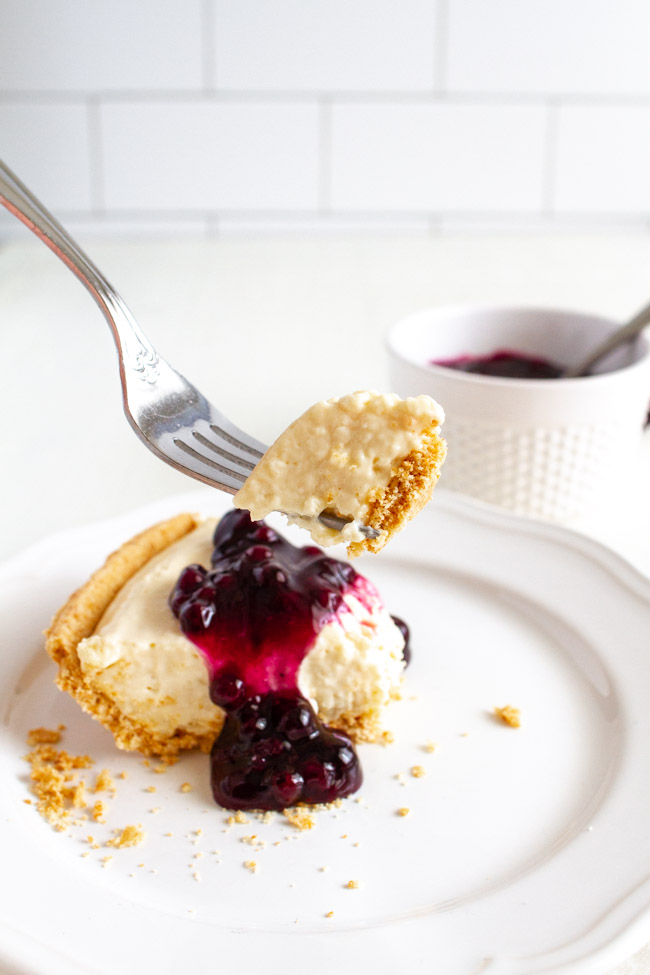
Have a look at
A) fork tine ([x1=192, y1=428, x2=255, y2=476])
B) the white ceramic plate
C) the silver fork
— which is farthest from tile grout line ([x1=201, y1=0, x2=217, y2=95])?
fork tine ([x1=192, y1=428, x2=255, y2=476])

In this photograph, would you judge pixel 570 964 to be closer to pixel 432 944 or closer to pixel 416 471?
pixel 432 944

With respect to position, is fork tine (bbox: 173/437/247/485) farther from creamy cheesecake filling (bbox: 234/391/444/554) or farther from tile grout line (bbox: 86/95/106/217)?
tile grout line (bbox: 86/95/106/217)

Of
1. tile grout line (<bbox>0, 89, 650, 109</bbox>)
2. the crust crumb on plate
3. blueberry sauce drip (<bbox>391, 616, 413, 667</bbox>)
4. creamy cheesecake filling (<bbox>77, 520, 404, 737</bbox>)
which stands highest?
tile grout line (<bbox>0, 89, 650, 109</bbox>)

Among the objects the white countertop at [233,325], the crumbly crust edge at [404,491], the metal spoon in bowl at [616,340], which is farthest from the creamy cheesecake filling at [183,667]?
the metal spoon in bowl at [616,340]

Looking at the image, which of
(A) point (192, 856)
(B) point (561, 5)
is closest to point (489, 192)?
(B) point (561, 5)

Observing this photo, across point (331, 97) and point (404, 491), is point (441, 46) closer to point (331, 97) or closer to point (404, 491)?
point (331, 97)

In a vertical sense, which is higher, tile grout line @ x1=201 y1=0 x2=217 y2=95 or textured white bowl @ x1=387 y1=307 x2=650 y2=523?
tile grout line @ x1=201 y1=0 x2=217 y2=95

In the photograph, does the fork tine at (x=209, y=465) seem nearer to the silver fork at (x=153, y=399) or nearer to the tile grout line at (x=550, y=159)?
the silver fork at (x=153, y=399)
